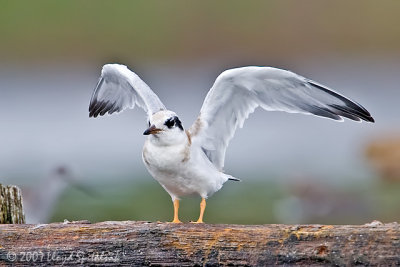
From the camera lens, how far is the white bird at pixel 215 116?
21.2ft

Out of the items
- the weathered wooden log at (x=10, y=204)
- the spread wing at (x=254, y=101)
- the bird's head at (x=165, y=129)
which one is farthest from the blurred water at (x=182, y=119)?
the weathered wooden log at (x=10, y=204)

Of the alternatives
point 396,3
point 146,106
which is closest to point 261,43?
point 396,3

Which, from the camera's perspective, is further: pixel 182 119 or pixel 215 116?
pixel 182 119

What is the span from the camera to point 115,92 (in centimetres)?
760

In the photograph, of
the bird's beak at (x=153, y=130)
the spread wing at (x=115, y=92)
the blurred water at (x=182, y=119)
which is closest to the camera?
the bird's beak at (x=153, y=130)

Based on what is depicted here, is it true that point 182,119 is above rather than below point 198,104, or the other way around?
below

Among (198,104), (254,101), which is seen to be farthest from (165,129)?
(198,104)

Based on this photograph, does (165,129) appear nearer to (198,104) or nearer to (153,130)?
(153,130)

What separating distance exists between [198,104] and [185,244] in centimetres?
1200

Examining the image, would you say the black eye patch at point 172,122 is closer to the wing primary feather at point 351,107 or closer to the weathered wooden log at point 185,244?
the wing primary feather at point 351,107

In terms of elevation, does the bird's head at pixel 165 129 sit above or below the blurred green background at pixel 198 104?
below

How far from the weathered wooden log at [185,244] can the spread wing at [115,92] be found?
6.60 ft

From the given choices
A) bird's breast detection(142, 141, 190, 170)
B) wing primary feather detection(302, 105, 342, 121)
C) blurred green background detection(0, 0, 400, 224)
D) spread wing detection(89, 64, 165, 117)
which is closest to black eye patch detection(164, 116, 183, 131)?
bird's breast detection(142, 141, 190, 170)

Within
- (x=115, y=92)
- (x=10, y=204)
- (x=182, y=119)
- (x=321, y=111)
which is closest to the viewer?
(x=10, y=204)
